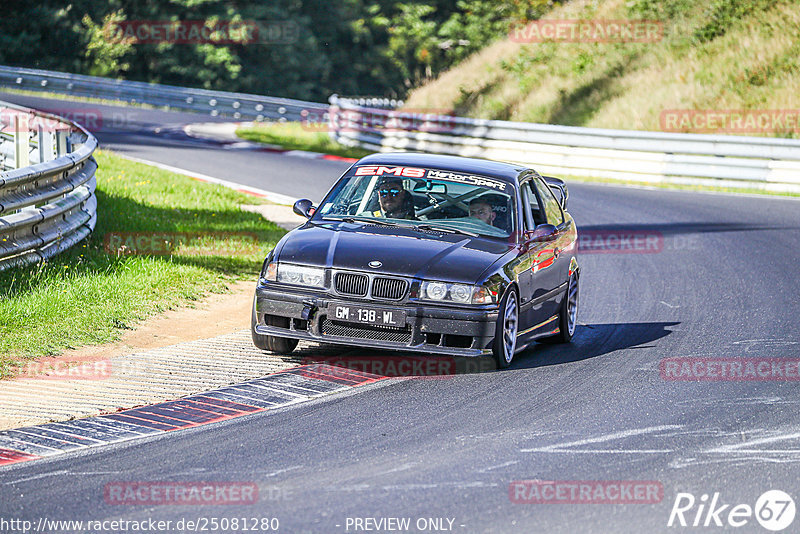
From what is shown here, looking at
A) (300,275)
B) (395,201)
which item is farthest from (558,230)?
(300,275)

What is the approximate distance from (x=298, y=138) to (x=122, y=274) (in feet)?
77.2

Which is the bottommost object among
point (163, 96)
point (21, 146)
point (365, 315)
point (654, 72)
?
point (163, 96)

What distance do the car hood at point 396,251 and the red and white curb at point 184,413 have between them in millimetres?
802

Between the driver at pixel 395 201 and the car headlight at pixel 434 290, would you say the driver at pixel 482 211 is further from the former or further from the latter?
the car headlight at pixel 434 290

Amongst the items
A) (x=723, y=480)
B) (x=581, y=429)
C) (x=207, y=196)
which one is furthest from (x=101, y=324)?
(x=207, y=196)

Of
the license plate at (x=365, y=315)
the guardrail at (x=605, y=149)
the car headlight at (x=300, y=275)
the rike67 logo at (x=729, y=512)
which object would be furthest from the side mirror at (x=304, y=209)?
the guardrail at (x=605, y=149)

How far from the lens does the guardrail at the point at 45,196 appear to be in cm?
1058

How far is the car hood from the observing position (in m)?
8.53

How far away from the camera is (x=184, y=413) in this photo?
24.3ft

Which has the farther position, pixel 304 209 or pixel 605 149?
pixel 605 149

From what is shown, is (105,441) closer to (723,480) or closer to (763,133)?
(723,480)

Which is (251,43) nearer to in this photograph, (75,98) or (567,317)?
(75,98)

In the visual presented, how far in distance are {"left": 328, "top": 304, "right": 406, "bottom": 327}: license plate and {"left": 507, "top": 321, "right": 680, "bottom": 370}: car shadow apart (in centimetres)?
112

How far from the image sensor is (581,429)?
7.14 meters
